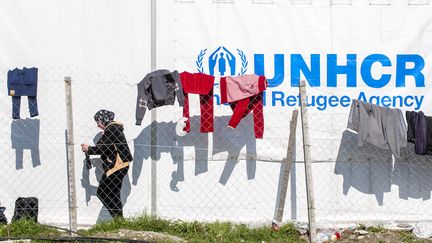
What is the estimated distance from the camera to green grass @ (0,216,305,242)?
9.63 metres

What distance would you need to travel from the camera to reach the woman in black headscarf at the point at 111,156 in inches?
396

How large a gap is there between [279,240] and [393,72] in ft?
9.51

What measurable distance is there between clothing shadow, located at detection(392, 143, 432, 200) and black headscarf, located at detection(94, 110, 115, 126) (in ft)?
13.0

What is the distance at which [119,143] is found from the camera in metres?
10.1

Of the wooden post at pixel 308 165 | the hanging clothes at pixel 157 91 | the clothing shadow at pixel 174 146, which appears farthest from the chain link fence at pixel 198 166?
the wooden post at pixel 308 165

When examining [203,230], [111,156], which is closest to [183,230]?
[203,230]

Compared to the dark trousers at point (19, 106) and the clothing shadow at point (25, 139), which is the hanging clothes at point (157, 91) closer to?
the dark trousers at point (19, 106)

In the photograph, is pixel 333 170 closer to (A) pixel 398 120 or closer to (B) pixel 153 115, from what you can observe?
(A) pixel 398 120

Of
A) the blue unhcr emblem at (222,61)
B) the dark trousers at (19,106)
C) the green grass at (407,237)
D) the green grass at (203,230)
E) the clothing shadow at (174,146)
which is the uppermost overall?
the blue unhcr emblem at (222,61)

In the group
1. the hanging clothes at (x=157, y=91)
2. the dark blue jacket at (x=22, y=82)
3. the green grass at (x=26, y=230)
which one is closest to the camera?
the green grass at (x=26, y=230)

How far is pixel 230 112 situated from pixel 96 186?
2.12m

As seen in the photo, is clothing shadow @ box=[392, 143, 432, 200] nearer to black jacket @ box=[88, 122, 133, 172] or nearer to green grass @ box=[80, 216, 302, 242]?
green grass @ box=[80, 216, 302, 242]

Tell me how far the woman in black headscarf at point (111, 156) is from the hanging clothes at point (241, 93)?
145 centimetres

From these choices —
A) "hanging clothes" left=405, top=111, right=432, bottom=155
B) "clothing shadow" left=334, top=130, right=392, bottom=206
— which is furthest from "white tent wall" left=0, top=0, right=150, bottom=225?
"hanging clothes" left=405, top=111, right=432, bottom=155
